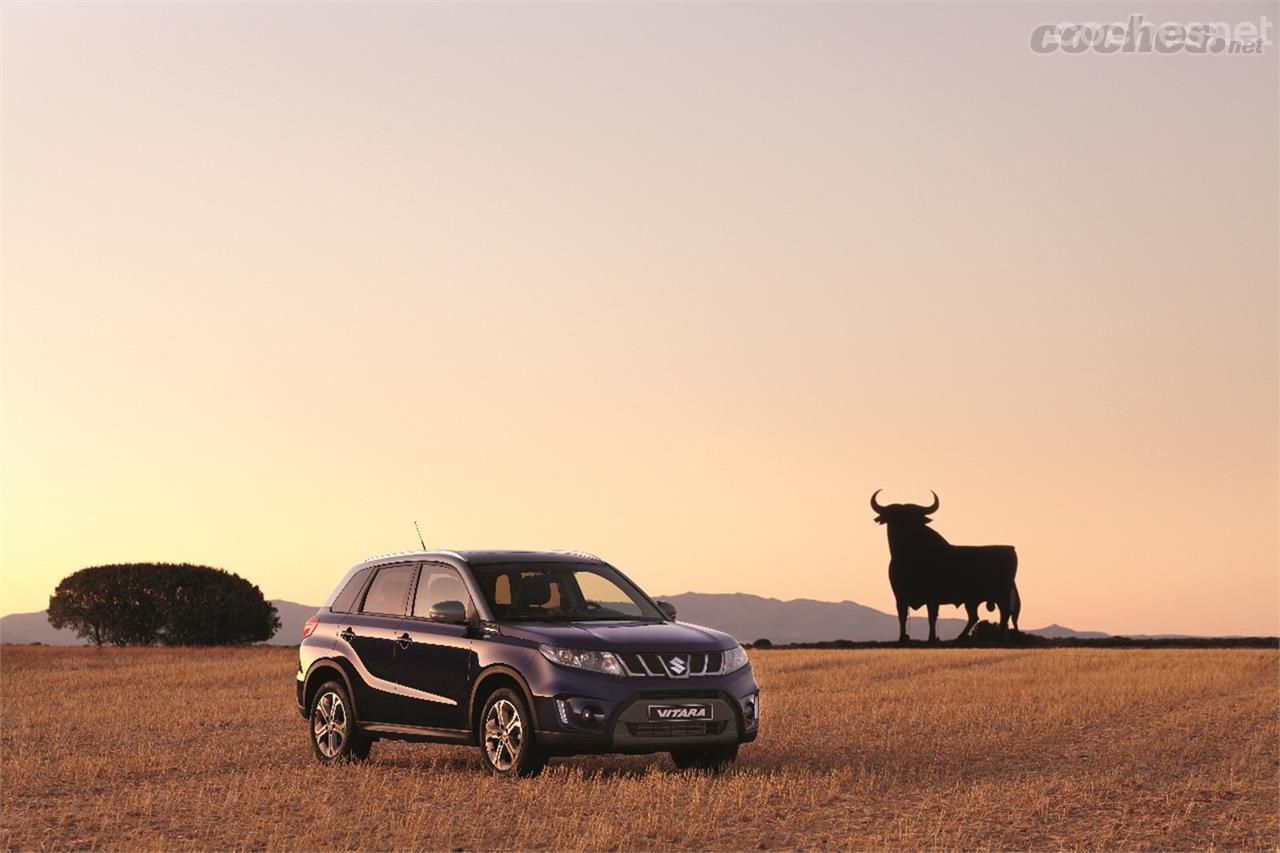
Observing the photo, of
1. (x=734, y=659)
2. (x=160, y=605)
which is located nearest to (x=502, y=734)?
(x=734, y=659)

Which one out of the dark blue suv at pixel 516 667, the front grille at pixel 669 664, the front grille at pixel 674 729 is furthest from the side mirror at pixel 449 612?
the front grille at pixel 674 729

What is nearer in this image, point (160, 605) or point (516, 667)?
point (516, 667)

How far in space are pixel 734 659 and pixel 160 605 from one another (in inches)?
1429

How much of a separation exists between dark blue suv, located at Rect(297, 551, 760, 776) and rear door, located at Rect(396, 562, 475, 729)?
0.01 meters

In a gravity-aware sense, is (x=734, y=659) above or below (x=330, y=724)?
above

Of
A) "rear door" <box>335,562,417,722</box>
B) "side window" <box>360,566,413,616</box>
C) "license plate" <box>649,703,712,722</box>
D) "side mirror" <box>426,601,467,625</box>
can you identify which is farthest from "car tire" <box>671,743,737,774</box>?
"side window" <box>360,566,413,616</box>

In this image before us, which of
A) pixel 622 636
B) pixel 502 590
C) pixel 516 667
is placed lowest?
pixel 516 667

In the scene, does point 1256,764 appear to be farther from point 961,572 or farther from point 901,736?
point 961,572

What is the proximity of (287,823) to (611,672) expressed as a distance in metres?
3.32

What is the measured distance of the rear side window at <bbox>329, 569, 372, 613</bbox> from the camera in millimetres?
17750

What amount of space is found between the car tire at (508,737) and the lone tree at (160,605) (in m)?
35.2

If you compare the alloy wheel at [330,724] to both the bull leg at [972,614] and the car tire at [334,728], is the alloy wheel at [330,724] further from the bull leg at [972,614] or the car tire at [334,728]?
the bull leg at [972,614]

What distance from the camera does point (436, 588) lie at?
660 inches

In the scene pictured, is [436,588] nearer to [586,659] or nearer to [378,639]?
[378,639]
